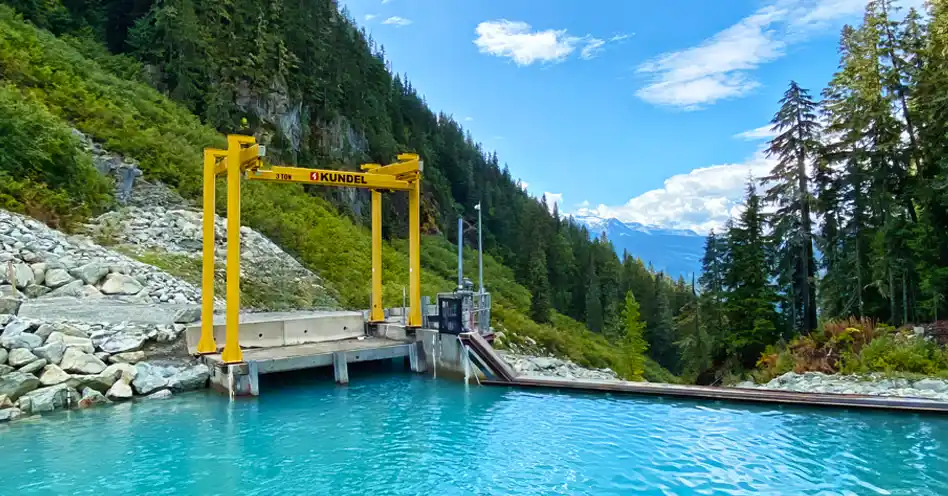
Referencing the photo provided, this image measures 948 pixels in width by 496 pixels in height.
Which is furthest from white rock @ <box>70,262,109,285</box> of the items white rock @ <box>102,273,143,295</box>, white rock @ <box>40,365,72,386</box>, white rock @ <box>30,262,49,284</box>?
white rock @ <box>40,365,72,386</box>

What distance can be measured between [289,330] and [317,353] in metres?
1.57

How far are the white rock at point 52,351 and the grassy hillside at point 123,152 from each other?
7676 millimetres

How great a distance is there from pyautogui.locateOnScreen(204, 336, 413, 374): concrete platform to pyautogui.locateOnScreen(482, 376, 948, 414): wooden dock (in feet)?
8.92

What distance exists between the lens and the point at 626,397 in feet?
38.5

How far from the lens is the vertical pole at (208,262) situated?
40.0ft

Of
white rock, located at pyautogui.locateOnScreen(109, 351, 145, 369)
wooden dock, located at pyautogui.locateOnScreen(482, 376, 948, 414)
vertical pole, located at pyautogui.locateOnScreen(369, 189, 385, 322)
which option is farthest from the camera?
vertical pole, located at pyautogui.locateOnScreen(369, 189, 385, 322)

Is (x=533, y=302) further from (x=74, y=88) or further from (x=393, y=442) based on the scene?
(x=393, y=442)

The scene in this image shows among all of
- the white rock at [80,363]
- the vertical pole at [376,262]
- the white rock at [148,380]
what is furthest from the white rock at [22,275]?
the vertical pole at [376,262]

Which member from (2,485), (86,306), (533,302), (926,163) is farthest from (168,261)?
(533,302)

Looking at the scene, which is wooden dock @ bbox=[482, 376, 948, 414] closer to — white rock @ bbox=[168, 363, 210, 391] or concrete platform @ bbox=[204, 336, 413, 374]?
concrete platform @ bbox=[204, 336, 413, 374]

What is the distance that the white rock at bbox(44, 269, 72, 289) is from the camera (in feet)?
47.5

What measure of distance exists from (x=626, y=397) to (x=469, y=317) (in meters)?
4.06

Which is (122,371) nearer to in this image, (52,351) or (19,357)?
(52,351)

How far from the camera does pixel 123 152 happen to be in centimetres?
2312
